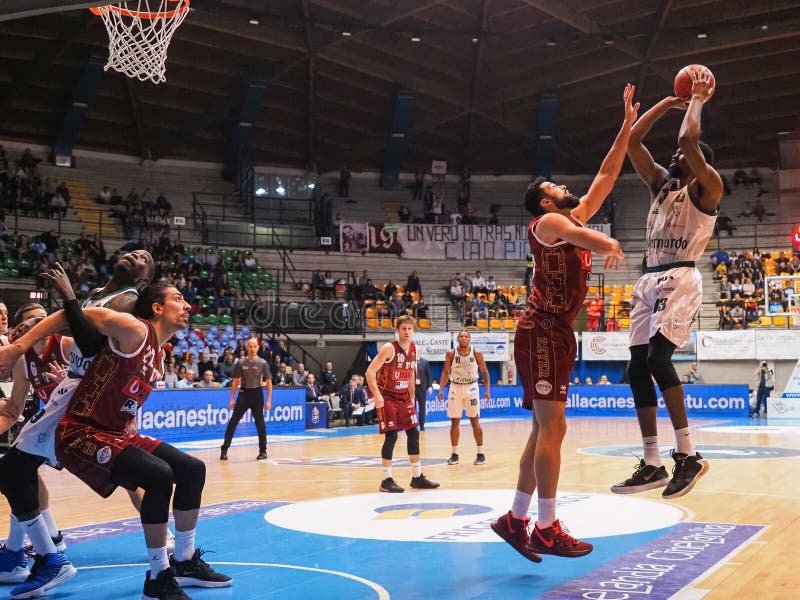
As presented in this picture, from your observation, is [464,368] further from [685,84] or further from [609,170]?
[685,84]

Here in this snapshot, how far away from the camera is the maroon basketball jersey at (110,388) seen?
201 inches

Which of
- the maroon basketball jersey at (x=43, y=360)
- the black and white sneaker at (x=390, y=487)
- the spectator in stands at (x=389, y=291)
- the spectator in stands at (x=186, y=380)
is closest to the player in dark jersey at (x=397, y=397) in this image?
the black and white sneaker at (x=390, y=487)

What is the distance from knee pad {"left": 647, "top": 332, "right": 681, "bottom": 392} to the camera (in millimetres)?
5371

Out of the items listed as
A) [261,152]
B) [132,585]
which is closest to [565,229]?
[132,585]

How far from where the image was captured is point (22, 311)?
6883 mm

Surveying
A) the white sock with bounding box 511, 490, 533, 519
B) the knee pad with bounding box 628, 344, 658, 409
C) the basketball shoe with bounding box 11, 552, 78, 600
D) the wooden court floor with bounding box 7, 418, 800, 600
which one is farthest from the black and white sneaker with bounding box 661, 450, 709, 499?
the basketball shoe with bounding box 11, 552, 78, 600

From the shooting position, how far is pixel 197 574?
5723 mm

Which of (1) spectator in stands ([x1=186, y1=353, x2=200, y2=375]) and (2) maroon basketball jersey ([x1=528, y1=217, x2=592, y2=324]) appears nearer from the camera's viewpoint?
(2) maroon basketball jersey ([x1=528, y1=217, x2=592, y2=324])

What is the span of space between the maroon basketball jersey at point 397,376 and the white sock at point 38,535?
220 inches

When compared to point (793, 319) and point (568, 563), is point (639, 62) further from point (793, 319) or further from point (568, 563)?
point (568, 563)

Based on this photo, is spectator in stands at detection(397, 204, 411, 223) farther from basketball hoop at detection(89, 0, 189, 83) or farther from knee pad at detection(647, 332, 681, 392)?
knee pad at detection(647, 332, 681, 392)

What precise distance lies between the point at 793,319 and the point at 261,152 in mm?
21462

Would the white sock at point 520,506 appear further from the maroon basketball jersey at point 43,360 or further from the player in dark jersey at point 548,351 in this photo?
the maroon basketball jersey at point 43,360

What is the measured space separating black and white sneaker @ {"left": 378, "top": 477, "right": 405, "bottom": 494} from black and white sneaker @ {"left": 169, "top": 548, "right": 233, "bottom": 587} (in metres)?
4.67
